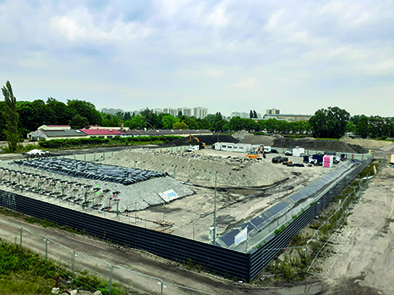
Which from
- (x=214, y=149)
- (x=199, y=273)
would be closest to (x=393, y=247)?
(x=199, y=273)

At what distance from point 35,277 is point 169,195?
16.9 metres

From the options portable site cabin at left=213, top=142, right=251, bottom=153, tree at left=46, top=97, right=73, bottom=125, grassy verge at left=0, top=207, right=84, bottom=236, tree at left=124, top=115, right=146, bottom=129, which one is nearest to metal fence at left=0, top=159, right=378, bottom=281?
grassy verge at left=0, top=207, right=84, bottom=236

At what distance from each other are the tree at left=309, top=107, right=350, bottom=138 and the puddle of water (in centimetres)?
12414

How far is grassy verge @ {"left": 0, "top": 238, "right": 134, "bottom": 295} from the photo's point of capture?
1299 cm

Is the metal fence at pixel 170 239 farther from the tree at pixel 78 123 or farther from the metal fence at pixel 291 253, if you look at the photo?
the tree at pixel 78 123

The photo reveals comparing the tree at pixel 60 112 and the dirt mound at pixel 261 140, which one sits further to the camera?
the tree at pixel 60 112

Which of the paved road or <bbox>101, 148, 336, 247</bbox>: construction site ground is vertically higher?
<bbox>101, 148, 336, 247</bbox>: construction site ground

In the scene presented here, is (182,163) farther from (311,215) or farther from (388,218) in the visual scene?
(388,218)

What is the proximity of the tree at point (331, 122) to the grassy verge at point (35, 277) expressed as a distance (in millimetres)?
130640

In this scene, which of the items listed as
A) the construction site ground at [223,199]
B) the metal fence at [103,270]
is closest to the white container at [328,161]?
the construction site ground at [223,199]

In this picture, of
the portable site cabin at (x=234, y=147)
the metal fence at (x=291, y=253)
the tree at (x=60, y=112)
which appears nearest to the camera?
the metal fence at (x=291, y=253)

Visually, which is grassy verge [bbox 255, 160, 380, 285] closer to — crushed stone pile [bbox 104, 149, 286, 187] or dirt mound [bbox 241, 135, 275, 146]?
crushed stone pile [bbox 104, 149, 286, 187]

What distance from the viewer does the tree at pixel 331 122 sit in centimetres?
12569

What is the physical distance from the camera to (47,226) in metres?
22.5
